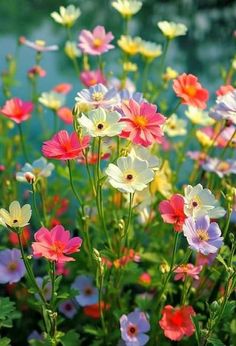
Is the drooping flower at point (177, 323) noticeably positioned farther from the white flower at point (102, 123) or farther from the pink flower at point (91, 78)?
the pink flower at point (91, 78)

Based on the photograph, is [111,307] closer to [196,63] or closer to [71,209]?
[71,209]

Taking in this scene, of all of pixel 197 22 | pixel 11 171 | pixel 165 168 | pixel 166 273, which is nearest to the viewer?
pixel 166 273

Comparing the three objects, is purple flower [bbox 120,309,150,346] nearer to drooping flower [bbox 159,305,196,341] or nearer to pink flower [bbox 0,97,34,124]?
drooping flower [bbox 159,305,196,341]

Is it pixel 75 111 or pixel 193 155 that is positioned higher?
pixel 75 111

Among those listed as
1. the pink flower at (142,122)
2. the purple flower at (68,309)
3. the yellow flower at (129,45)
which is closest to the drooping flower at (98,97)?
the pink flower at (142,122)

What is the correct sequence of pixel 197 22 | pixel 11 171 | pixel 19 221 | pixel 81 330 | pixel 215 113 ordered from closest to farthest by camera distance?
pixel 19 221, pixel 215 113, pixel 81 330, pixel 11 171, pixel 197 22

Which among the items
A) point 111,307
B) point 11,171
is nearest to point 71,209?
point 11,171

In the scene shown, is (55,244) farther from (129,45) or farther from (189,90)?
(129,45)
